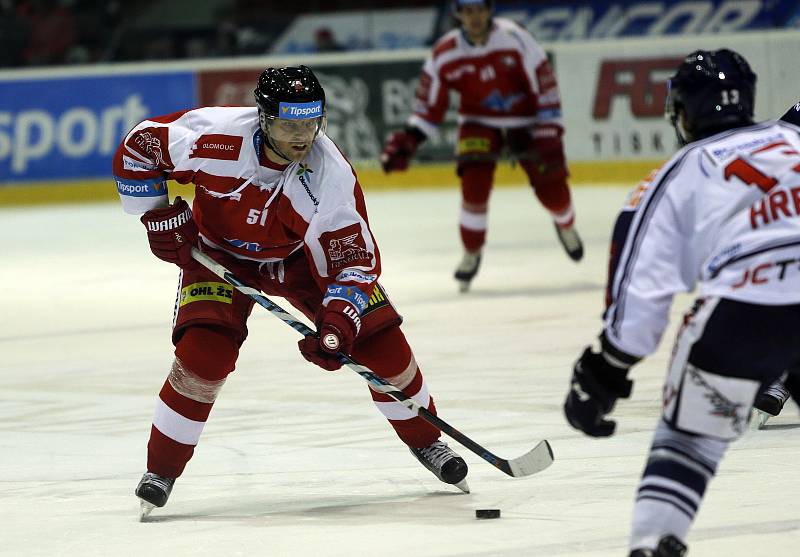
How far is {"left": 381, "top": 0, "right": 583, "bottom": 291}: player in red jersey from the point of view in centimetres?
806

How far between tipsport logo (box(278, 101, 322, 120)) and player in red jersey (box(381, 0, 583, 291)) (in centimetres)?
427

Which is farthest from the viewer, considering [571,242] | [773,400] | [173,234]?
[571,242]

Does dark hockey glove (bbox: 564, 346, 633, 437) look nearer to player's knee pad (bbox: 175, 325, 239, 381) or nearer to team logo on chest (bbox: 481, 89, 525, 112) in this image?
player's knee pad (bbox: 175, 325, 239, 381)

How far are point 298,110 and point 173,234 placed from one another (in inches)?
18.6

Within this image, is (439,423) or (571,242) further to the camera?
(571,242)

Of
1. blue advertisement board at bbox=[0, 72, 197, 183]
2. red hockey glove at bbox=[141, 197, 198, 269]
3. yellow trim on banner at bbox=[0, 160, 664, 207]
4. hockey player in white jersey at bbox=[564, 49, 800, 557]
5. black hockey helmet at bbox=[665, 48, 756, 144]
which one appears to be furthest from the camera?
blue advertisement board at bbox=[0, 72, 197, 183]

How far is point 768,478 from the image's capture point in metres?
3.77

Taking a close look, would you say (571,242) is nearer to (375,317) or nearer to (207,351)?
(375,317)

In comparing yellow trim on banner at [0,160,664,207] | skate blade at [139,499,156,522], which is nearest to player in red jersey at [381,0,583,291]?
yellow trim on banner at [0,160,664,207]

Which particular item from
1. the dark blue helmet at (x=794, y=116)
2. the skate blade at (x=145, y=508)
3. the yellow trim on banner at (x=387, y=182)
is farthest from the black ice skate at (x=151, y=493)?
the yellow trim on banner at (x=387, y=182)

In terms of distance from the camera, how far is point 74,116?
1344 centimetres

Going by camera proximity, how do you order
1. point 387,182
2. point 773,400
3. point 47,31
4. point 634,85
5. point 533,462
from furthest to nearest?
point 47,31 → point 387,182 → point 634,85 → point 773,400 → point 533,462

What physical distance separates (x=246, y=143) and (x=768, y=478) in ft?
4.82

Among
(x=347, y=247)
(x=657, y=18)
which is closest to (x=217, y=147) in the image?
(x=347, y=247)
